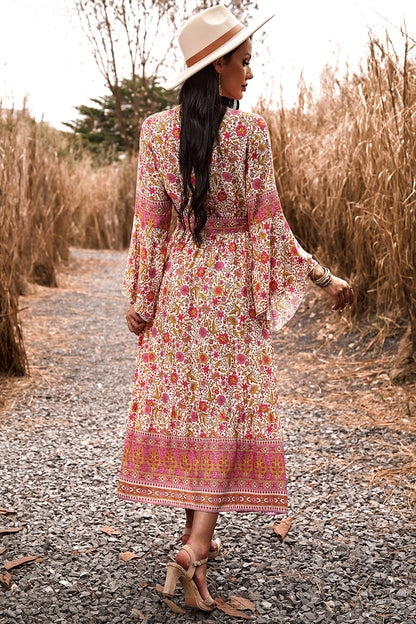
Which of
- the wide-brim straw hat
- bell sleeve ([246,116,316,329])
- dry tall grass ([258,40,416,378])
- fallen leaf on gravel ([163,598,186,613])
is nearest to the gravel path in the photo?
fallen leaf on gravel ([163,598,186,613])

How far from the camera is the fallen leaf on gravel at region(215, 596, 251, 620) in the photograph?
158 centimetres

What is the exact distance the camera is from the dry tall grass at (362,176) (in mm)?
3020

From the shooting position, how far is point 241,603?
1631 millimetres

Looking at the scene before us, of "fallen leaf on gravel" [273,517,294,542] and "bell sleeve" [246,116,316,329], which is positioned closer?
"bell sleeve" [246,116,316,329]

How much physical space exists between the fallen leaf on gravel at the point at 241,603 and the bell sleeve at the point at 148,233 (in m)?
0.71

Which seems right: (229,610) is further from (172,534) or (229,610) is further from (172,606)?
(172,534)

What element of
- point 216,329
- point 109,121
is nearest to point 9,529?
point 216,329

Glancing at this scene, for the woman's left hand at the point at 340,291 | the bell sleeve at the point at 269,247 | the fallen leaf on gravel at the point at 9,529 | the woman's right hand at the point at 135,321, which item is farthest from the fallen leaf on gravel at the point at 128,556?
the woman's left hand at the point at 340,291

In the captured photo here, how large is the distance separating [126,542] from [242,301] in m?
0.82

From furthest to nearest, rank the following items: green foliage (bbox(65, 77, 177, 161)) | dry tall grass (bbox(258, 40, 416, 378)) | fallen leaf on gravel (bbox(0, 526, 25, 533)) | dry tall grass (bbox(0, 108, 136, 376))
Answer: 1. green foliage (bbox(65, 77, 177, 161))
2. dry tall grass (bbox(0, 108, 136, 376))
3. dry tall grass (bbox(258, 40, 416, 378))
4. fallen leaf on gravel (bbox(0, 526, 25, 533))

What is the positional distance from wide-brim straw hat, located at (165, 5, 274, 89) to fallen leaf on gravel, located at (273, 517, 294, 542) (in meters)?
1.27

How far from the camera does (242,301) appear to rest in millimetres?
1604

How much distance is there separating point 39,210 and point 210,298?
478cm

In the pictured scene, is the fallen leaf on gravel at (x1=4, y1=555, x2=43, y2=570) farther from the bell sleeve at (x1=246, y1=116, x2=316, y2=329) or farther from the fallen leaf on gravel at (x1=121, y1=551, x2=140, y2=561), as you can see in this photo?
the bell sleeve at (x1=246, y1=116, x2=316, y2=329)
